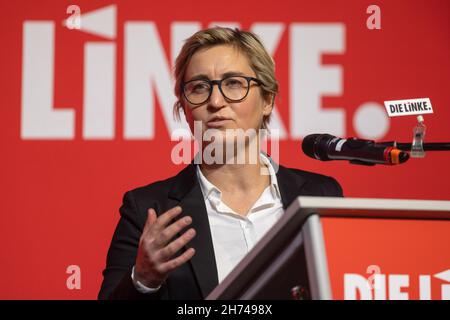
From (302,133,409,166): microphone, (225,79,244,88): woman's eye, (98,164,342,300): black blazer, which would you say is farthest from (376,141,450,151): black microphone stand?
(225,79,244,88): woman's eye

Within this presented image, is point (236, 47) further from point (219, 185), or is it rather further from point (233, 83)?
point (219, 185)

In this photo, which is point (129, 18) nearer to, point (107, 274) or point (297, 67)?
point (297, 67)

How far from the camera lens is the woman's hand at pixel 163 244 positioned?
122 cm

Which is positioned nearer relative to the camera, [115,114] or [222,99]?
[222,99]

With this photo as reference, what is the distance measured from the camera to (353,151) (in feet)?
4.13

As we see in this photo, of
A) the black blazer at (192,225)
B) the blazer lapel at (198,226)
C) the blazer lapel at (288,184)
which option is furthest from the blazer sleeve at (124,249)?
the blazer lapel at (288,184)

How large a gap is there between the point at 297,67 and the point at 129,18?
0.70m

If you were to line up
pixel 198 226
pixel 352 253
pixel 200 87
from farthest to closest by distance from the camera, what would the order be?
pixel 200 87 → pixel 198 226 → pixel 352 253

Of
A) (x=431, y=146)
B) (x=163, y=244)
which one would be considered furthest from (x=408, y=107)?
(x=163, y=244)

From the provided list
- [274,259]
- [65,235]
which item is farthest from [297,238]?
[65,235]

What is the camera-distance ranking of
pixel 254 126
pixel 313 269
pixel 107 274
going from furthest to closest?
pixel 254 126
pixel 107 274
pixel 313 269

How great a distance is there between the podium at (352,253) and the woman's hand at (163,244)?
0.18 metres

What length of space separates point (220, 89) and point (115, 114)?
0.77 m

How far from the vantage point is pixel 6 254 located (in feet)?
8.04
